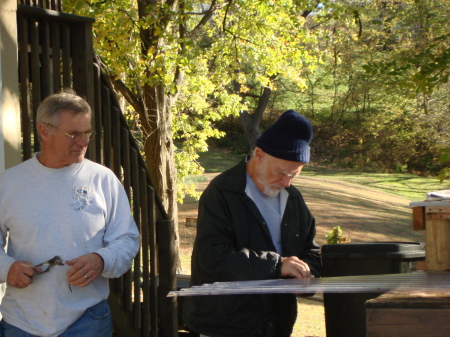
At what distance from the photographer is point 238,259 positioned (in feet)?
9.89

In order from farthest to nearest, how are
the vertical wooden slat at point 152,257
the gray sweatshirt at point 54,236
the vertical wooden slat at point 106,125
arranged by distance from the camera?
the vertical wooden slat at point 152,257
the vertical wooden slat at point 106,125
the gray sweatshirt at point 54,236

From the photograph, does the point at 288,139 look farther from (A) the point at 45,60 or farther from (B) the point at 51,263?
(A) the point at 45,60

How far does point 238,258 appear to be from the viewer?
302 centimetres

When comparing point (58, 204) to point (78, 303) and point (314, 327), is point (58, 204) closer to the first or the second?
point (78, 303)

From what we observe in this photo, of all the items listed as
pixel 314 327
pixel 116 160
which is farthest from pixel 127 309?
pixel 314 327

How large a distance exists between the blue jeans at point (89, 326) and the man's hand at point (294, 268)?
853 mm

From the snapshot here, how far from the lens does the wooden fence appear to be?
480cm

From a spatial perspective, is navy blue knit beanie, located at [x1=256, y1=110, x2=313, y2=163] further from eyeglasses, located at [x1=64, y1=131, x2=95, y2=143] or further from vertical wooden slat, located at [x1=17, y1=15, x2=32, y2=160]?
vertical wooden slat, located at [x1=17, y1=15, x2=32, y2=160]

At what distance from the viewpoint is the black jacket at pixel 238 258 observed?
303 cm

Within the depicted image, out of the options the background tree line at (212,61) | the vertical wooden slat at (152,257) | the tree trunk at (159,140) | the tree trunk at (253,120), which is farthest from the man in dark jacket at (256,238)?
the tree trunk at (253,120)

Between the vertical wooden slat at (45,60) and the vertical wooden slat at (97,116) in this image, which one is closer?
the vertical wooden slat at (45,60)

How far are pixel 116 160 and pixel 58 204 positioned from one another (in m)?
2.29

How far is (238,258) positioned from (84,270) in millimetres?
683

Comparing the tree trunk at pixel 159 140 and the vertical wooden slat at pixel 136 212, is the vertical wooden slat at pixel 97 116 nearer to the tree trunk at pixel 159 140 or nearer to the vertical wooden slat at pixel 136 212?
the vertical wooden slat at pixel 136 212
